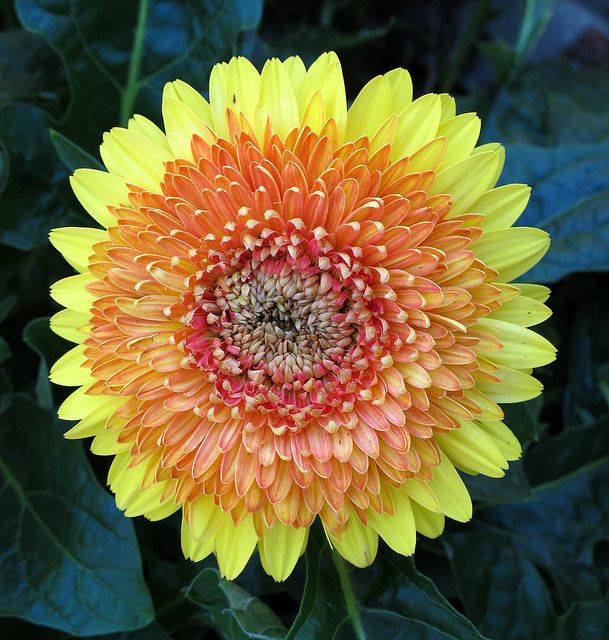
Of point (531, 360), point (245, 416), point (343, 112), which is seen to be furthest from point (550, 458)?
point (343, 112)

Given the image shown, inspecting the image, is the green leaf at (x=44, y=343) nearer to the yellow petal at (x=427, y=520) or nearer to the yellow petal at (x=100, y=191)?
the yellow petal at (x=100, y=191)

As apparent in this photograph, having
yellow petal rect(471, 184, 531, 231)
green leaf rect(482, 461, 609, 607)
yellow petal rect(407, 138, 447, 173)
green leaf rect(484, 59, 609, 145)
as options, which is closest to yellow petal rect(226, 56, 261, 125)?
yellow petal rect(407, 138, 447, 173)

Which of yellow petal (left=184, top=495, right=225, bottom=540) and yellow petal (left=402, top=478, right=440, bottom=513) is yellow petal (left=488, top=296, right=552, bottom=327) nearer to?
yellow petal (left=402, top=478, right=440, bottom=513)

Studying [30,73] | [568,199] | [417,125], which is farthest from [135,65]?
[568,199]

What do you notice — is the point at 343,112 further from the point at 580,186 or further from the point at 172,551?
the point at 172,551

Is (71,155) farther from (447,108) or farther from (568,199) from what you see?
(568,199)
